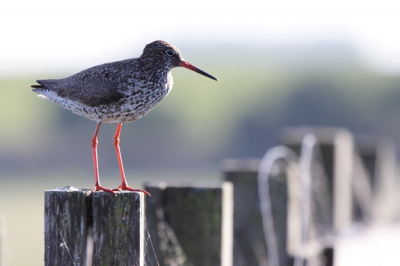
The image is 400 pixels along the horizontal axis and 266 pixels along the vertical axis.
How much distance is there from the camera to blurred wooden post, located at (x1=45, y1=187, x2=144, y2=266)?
3211mm

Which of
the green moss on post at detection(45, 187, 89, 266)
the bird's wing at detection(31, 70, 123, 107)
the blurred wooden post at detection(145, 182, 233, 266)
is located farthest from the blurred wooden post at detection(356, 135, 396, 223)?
the green moss on post at detection(45, 187, 89, 266)

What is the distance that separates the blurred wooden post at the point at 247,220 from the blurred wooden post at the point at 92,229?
337 cm

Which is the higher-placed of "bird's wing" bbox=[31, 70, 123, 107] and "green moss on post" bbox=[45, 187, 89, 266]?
"bird's wing" bbox=[31, 70, 123, 107]

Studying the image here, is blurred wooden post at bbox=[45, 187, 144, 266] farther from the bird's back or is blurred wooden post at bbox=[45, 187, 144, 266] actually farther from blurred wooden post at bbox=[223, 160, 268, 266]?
blurred wooden post at bbox=[223, 160, 268, 266]

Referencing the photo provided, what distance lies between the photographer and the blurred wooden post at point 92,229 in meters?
3.21

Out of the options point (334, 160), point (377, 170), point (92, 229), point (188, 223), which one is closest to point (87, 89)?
point (188, 223)

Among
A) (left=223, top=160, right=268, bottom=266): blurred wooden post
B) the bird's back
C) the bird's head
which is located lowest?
(left=223, top=160, right=268, bottom=266): blurred wooden post

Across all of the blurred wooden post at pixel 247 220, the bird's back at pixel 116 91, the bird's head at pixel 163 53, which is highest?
the bird's head at pixel 163 53

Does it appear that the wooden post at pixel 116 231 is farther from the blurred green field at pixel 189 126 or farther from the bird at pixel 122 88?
the blurred green field at pixel 189 126

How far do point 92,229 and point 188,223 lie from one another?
65.0 inches

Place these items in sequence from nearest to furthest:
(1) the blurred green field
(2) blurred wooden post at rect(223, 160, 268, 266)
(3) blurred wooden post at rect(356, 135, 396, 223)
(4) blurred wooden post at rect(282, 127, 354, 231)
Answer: (2) blurred wooden post at rect(223, 160, 268, 266) → (4) blurred wooden post at rect(282, 127, 354, 231) → (3) blurred wooden post at rect(356, 135, 396, 223) → (1) the blurred green field

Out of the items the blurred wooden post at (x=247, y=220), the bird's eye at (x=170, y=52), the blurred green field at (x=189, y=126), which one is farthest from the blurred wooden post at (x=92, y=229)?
the blurred green field at (x=189, y=126)

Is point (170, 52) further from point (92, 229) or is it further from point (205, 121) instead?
point (205, 121)

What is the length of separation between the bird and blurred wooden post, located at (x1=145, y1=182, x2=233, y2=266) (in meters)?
0.39
